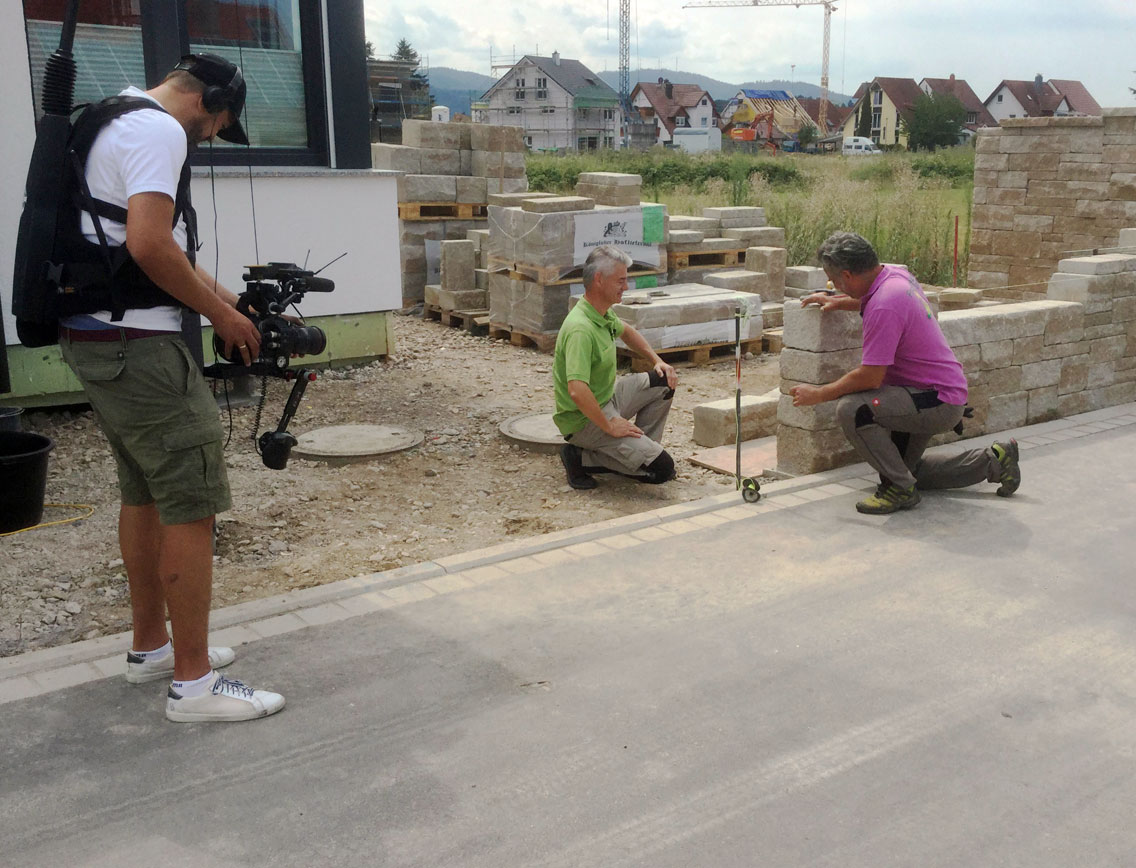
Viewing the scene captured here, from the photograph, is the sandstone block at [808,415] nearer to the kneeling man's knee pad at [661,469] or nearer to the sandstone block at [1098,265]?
the kneeling man's knee pad at [661,469]

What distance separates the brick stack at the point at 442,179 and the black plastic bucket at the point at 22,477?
8.64 meters

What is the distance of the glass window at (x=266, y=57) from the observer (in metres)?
9.68

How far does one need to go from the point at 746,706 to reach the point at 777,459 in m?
3.50

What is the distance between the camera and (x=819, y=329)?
6.82 metres

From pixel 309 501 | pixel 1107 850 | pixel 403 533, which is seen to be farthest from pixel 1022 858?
pixel 309 501

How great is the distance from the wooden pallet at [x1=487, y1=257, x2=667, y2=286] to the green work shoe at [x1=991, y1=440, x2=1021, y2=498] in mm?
5578

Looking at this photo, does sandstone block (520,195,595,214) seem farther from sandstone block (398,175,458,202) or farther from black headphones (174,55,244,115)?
black headphones (174,55,244,115)

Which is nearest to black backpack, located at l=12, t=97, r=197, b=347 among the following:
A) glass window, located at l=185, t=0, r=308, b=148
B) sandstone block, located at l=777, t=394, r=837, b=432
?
sandstone block, located at l=777, t=394, r=837, b=432

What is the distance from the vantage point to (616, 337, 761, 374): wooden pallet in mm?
11188

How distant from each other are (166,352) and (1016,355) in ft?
21.1

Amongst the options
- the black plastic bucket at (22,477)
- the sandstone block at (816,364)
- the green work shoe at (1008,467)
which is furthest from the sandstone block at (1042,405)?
the black plastic bucket at (22,477)

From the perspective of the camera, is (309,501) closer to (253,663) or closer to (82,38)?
(253,663)

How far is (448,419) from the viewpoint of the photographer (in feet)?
30.8

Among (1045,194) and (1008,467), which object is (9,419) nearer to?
(1008,467)
